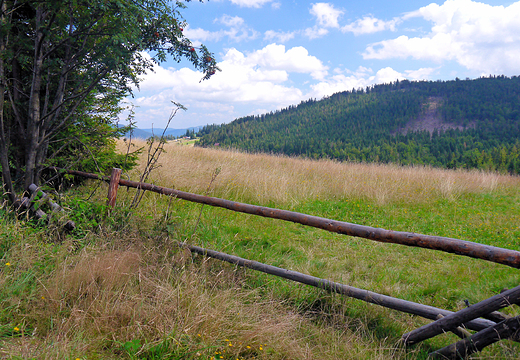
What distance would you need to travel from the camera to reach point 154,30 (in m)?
4.32

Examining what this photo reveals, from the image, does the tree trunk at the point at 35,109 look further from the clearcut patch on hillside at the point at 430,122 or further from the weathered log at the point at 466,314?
the clearcut patch on hillside at the point at 430,122

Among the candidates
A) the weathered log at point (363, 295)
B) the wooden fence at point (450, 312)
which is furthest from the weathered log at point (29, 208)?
the wooden fence at point (450, 312)

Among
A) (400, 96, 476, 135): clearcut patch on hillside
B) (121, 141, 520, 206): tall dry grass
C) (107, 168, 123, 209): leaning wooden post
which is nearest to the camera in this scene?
(107, 168, 123, 209): leaning wooden post

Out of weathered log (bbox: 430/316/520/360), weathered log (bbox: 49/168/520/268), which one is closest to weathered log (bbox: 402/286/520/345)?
weathered log (bbox: 430/316/520/360)

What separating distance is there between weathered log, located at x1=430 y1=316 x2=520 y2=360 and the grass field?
19 centimetres

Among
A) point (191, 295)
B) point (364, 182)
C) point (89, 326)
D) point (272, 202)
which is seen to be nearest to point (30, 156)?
point (89, 326)

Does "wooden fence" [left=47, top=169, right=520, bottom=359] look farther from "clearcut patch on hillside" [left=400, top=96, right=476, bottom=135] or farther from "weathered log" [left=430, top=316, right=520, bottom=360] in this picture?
"clearcut patch on hillside" [left=400, top=96, right=476, bottom=135]

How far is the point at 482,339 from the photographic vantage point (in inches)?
81.8

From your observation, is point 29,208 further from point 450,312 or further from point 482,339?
point 482,339

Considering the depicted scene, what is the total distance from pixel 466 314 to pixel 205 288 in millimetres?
2131

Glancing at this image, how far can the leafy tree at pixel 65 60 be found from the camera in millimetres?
3533

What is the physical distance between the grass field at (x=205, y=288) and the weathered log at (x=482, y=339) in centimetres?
19

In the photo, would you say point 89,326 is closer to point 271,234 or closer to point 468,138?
point 271,234

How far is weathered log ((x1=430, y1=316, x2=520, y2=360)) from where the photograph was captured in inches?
78.2
